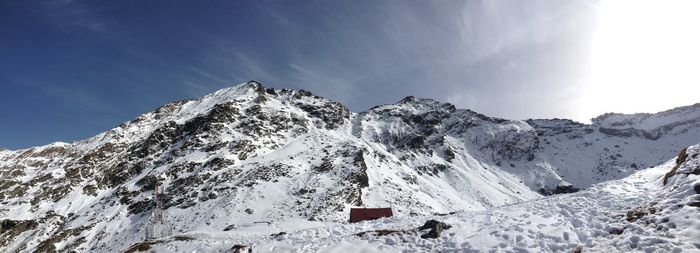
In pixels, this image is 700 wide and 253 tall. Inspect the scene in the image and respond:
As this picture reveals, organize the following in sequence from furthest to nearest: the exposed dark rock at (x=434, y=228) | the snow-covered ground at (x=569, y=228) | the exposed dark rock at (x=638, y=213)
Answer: the exposed dark rock at (x=434, y=228)
the exposed dark rock at (x=638, y=213)
the snow-covered ground at (x=569, y=228)

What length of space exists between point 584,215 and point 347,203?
5697cm

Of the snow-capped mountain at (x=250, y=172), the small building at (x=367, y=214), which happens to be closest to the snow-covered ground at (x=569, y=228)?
the small building at (x=367, y=214)

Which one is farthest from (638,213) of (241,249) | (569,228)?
(241,249)

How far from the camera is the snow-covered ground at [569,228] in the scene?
1426 cm

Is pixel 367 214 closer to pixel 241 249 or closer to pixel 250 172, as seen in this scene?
pixel 241 249

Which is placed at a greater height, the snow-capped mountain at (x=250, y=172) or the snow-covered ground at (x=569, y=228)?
the snow-capped mountain at (x=250, y=172)

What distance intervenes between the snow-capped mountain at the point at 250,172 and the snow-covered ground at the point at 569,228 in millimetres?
27652

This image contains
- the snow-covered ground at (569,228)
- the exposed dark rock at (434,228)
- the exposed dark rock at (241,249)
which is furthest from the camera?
the exposed dark rock at (241,249)

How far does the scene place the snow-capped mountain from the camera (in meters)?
74.8

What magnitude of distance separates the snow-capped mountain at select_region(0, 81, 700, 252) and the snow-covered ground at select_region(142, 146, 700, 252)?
27.7 meters

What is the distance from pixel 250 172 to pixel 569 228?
7793 cm

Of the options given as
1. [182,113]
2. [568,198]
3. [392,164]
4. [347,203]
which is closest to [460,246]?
[568,198]

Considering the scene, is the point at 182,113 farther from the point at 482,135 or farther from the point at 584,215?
the point at 584,215

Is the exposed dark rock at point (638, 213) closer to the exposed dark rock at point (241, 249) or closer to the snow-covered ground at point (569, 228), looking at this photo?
the snow-covered ground at point (569, 228)
